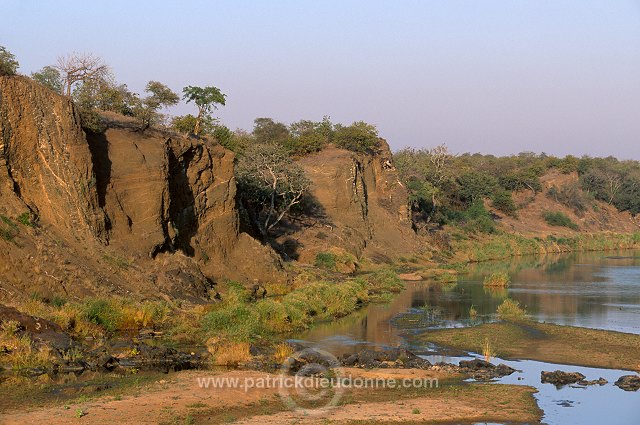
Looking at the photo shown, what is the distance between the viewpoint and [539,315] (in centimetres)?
3372

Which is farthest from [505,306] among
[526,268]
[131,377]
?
[526,268]

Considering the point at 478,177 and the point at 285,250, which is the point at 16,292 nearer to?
the point at 285,250

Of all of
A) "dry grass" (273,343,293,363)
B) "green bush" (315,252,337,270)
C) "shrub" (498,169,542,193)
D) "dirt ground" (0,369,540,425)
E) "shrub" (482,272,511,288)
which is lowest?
"dirt ground" (0,369,540,425)

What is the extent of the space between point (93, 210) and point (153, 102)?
1090cm

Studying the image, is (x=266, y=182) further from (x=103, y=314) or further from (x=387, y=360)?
(x=387, y=360)

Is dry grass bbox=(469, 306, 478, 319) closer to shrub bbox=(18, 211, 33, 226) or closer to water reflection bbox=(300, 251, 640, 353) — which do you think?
water reflection bbox=(300, 251, 640, 353)

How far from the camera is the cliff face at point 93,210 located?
91.0 ft

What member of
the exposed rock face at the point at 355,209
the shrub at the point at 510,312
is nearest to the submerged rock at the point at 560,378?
the shrub at the point at 510,312

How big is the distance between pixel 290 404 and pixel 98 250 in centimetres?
1486

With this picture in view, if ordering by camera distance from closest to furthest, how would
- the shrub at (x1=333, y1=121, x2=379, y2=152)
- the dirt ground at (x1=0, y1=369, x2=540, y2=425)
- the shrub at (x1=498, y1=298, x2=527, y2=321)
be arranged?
1. the dirt ground at (x1=0, y1=369, x2=540, y2=425)
2. the shrub at (x1=498, y1=298, x2=527, y2=321)
3. the shrub at (x1=333, y1=121, x2=379, y2=152)

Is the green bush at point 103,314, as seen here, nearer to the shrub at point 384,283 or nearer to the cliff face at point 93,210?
the cliff face at point 93,210

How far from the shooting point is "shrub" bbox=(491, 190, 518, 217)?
85125 mm

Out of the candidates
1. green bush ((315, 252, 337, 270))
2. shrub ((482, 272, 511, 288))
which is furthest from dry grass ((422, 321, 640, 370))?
green bush ((315, 252, 337, 270))

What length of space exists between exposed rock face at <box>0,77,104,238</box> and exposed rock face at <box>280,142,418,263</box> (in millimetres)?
19175
